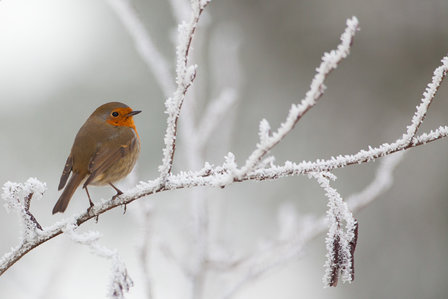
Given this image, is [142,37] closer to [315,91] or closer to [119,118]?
[119,118]

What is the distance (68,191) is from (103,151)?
0.33 metres

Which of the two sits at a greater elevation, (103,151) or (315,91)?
(103,151)

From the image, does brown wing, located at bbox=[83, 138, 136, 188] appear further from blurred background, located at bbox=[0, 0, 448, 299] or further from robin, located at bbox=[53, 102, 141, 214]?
blurred background, located at bbox=[0, 0, 448, 299]

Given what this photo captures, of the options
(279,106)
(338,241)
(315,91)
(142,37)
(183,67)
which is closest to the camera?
(315,91)

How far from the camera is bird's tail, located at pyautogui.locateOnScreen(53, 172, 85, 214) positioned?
2414 mm

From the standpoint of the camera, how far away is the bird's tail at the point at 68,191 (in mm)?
2414

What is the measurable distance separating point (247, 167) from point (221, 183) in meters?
0.12

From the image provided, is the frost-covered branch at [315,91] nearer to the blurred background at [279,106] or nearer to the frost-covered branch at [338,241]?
the frost-covered branch at [338,241]

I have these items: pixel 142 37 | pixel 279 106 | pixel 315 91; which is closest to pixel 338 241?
pixel 315 91

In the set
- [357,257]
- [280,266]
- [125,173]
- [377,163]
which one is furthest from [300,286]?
[125,173]

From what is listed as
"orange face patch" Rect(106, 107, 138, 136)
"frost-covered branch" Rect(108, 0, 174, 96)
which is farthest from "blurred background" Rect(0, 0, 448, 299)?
"orange face patch" Rect(106, 107, 138, 136)

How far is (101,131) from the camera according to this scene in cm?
291

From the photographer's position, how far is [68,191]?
259 centimetres

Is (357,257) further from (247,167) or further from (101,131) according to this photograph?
(247,167)
